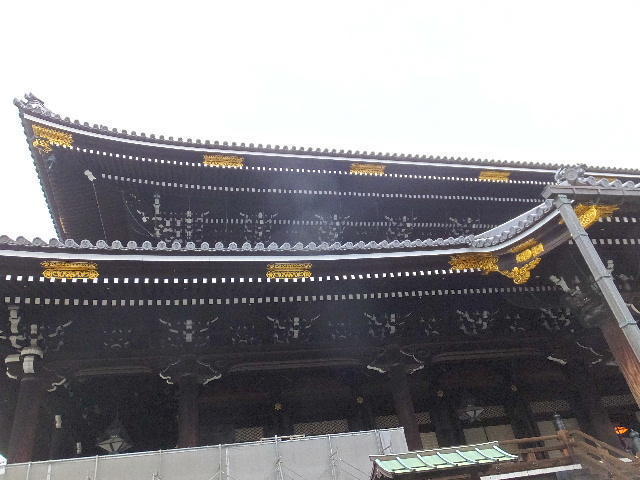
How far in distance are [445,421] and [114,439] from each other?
6434 millimetres

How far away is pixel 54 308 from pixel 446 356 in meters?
7.19

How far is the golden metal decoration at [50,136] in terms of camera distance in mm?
9852

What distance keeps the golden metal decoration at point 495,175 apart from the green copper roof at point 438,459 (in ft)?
27.1

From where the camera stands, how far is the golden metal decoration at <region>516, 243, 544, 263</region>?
7.98m

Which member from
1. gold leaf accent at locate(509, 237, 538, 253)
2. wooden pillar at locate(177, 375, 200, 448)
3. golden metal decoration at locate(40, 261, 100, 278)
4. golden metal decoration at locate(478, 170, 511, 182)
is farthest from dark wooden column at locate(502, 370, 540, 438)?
golden metal decoration at locate(40, 261, 100, 278)

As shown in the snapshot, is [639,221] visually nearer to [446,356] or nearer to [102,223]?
[446,356]

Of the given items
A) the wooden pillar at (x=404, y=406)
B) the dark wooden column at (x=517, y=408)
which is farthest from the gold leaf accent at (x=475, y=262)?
the dark wooden column at (x=517, y=408)

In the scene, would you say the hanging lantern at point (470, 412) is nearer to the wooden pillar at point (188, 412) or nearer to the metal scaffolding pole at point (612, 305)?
the metal scaffolding pole at point (612, 305)

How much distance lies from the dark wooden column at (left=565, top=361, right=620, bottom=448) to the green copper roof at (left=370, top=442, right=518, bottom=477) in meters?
5.52

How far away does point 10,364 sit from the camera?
7.86 m

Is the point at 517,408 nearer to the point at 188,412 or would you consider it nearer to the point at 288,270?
the point at 288,270

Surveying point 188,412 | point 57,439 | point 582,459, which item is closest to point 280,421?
point 188,412

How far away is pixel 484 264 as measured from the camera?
8.60 m

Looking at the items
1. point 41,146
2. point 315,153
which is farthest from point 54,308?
point 315,153
